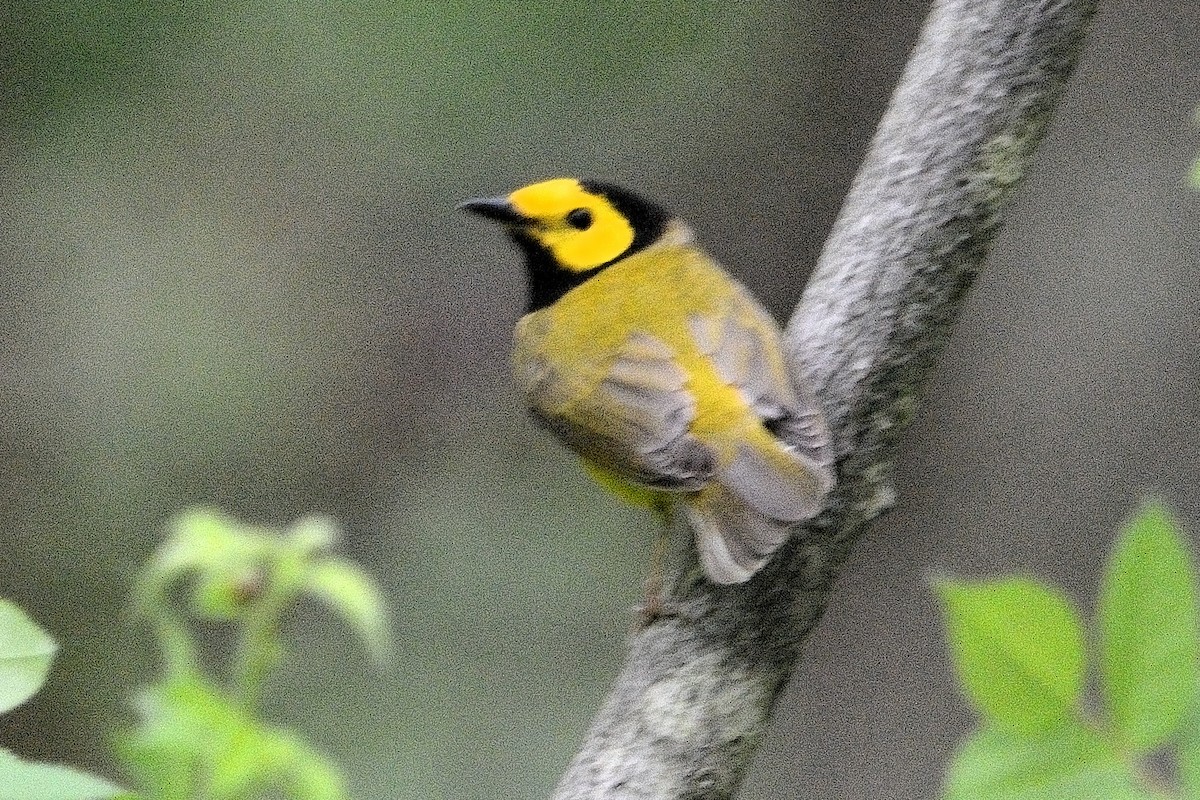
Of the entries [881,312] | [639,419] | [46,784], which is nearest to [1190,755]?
[46,784]

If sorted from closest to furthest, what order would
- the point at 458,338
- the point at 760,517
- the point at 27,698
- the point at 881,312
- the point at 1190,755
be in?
the point at 1190,755 → the point at 27,698 → the point at 881,312 → the point at 760,517 → the point at 458,338

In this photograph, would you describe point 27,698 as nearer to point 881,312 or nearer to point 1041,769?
point 1041,769

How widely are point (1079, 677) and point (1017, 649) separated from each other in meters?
0.01

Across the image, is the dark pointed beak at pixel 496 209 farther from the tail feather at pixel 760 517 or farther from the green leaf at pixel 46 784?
the green leaf at pixel 46 784

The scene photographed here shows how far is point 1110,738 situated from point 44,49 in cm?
340

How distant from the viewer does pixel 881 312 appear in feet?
Result: 3.14

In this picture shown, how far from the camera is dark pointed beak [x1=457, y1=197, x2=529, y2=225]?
164 cm

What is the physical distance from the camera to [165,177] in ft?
11.6

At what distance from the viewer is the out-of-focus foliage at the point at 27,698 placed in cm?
34

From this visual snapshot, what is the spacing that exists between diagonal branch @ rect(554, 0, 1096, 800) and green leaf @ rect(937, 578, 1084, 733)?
1.85ft

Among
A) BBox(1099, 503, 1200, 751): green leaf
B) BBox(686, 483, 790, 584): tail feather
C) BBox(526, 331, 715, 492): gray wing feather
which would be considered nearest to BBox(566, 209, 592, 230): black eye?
BBox(526, 331, 715, 492): gray wing feather

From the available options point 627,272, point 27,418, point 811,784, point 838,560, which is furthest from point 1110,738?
point 27,418

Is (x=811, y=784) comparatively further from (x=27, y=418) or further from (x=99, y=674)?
(x=27, y=418)

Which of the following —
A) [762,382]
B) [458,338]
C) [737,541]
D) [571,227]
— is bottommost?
[737,541]
